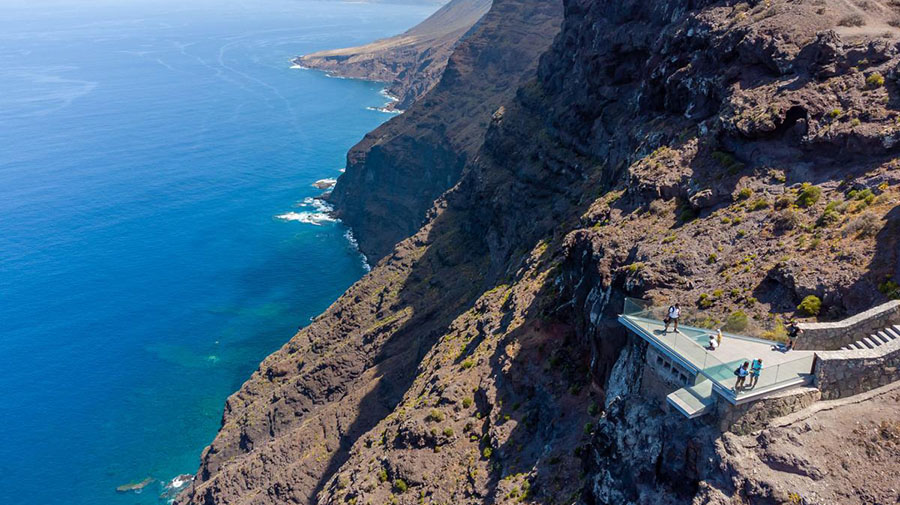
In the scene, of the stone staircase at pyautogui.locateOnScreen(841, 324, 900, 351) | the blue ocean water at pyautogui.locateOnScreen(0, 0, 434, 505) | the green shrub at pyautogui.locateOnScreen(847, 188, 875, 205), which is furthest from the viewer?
the blue ocean water at pyautogui.locateOnScreen(0, 0, 434, 505)

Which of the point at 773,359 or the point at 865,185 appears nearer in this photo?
the point at 773,359

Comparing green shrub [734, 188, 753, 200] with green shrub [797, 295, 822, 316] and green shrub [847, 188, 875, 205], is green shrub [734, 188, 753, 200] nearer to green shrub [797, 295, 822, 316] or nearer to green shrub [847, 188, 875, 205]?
green shrub [847, 188, 875, 205]

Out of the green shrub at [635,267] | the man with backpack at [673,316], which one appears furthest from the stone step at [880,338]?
the green shrub at [635,267]

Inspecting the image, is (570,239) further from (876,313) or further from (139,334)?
(139,334)

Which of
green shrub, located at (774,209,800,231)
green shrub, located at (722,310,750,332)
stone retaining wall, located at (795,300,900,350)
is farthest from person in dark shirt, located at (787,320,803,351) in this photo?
green shrub, located at (774,209,800,231)

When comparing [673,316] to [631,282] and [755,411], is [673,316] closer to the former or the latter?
[755,411]

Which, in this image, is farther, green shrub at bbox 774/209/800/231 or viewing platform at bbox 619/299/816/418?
green shrub at bbox 774/209/800/231

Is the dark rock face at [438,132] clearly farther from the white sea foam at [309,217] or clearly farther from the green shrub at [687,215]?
the green shrub at [687,215]

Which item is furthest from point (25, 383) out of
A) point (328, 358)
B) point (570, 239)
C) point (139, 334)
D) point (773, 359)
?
point (773, 359)
